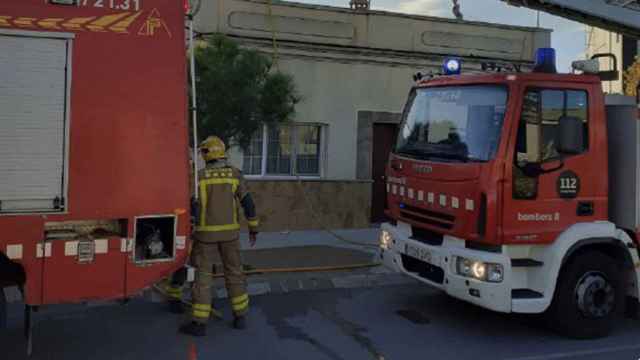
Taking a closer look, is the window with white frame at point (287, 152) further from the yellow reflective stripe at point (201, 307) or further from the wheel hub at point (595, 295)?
the wheel hub at point (595, 295)

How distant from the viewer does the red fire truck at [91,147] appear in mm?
4242

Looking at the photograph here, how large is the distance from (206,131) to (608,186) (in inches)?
187

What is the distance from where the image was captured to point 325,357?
5.46m

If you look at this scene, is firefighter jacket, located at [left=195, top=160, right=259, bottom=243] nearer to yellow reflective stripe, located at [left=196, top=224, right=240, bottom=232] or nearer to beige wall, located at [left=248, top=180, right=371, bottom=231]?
yellow reflective stripe, located at [left=196, top=224, right=240, bottom=232]

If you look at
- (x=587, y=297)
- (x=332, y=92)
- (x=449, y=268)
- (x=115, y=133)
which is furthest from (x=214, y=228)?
(x=332, y=92)

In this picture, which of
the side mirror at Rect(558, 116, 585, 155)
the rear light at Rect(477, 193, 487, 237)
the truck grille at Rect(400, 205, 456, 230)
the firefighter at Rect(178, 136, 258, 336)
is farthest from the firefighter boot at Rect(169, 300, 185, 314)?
the side mirror at Rect(558, 116, 585, 155)

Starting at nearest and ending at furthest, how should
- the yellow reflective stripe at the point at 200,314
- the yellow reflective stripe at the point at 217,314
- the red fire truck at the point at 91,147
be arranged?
1. the red fire truck at the point at 91,147
2. the yellow reflective stripe at the point at 200,314
3. the yellow reflective stripe at the point at 217,314

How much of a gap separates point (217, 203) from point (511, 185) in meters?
2.71

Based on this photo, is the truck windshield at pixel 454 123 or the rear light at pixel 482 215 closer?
the rear light at pixel 482 215

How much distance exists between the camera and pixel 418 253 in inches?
251

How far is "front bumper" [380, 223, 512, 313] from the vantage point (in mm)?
5602


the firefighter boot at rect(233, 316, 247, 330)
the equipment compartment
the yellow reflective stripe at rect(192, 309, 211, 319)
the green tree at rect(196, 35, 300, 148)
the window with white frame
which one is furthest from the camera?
the window with white frame

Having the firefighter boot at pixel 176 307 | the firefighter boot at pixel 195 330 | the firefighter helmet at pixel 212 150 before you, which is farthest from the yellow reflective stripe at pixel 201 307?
the firefighter helmet at pixel 212 150

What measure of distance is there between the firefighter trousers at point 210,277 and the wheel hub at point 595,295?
3181 millimetres
